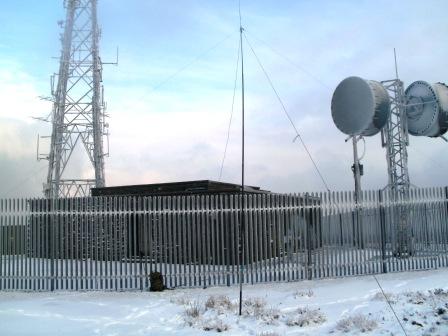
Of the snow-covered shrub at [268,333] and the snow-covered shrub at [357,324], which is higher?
the snow-covered shrub at [357,324]

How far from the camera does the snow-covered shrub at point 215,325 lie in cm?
937

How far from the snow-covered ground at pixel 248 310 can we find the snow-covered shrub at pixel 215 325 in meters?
0.02

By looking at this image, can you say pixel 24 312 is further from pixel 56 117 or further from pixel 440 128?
pixel 56 117

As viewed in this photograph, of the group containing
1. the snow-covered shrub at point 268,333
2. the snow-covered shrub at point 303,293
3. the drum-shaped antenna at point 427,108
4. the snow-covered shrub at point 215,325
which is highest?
the drum-shaped antenna at point 427,108

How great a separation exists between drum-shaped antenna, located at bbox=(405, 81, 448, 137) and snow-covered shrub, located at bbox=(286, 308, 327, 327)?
12317 mm

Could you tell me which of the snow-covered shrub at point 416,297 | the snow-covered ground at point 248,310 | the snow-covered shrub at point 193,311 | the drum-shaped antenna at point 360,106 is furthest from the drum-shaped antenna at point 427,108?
the snow-covered shrub at point 193,311

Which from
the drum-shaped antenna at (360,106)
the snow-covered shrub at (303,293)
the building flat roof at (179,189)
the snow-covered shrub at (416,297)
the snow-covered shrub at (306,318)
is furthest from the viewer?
the building flat roof at (179,189)

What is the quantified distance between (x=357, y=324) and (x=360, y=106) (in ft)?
40.5

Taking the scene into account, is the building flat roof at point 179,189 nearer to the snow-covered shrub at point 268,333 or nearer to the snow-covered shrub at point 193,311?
the snow-covered shrub at point 193,311

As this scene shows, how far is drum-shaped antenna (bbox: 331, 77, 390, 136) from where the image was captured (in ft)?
63.6

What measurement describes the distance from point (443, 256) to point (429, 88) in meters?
7.04

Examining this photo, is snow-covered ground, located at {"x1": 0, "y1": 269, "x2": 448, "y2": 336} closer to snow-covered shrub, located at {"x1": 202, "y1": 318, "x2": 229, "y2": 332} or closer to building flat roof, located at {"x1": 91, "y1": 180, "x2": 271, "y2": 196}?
snow-covered shrub, located at {"x1": 202, "y1": 318, "x2": 229, "y2": 332}

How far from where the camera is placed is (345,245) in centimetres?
1487

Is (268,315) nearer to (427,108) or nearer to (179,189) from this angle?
(179,189)
